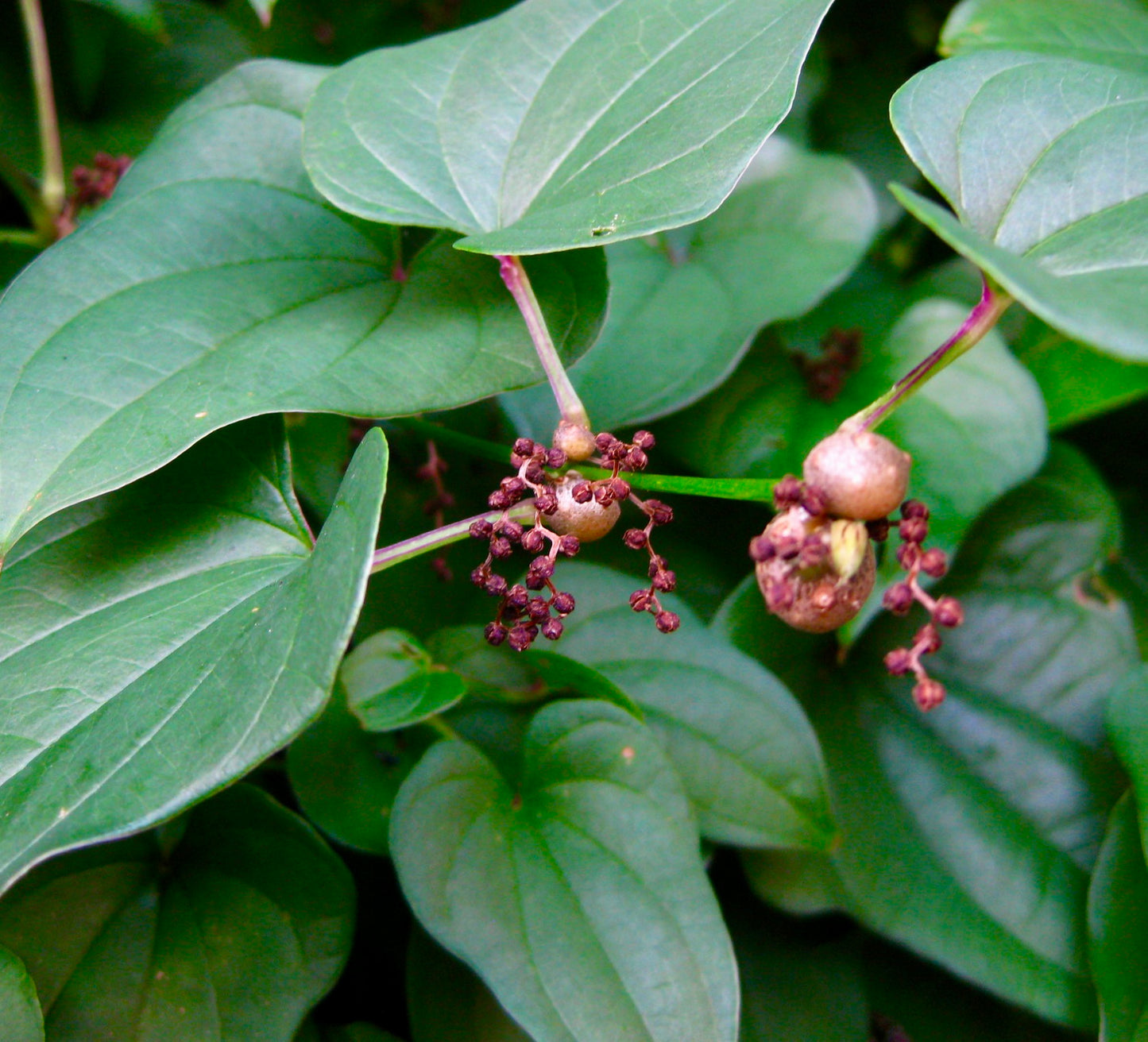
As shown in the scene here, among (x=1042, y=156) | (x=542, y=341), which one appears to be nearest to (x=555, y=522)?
(x=542, y=341)

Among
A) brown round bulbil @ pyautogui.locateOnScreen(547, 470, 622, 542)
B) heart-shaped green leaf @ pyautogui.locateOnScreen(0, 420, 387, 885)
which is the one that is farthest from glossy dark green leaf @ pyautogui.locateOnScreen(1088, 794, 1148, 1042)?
heart-shaped green leaf @ pyautogui.locateOnScreen(0, 420, 387, 885)

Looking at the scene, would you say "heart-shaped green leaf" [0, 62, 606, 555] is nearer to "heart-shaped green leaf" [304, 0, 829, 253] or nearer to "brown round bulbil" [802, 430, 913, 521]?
"heart-shaped green leaf" [304, 0, 829, 253]

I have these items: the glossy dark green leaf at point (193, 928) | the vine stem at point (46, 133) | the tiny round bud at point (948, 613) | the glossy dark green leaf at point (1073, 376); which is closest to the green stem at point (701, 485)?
the tiny round bud at point (948, 613)

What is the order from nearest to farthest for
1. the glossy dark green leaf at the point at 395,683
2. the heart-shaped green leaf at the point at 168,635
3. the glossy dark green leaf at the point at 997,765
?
the heart-shaped green leaf at the point at 168,635
the glossy dark green leaf at the point at 395,683
the glossy dark green leaf at the point at 997,765

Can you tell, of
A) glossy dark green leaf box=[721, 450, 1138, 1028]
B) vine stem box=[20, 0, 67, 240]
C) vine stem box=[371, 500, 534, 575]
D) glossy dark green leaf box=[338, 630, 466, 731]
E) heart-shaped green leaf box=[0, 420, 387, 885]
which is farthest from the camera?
vine stem box=[20, 0, 67, 240]

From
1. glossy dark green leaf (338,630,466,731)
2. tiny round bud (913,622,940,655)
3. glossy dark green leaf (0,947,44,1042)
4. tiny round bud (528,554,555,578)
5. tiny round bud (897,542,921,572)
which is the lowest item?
glossy dark green leaf (0,947,44,1042)

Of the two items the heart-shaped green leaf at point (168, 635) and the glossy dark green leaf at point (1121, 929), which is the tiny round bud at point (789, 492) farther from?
the glossy dark green leaf at point (1121, 929)
